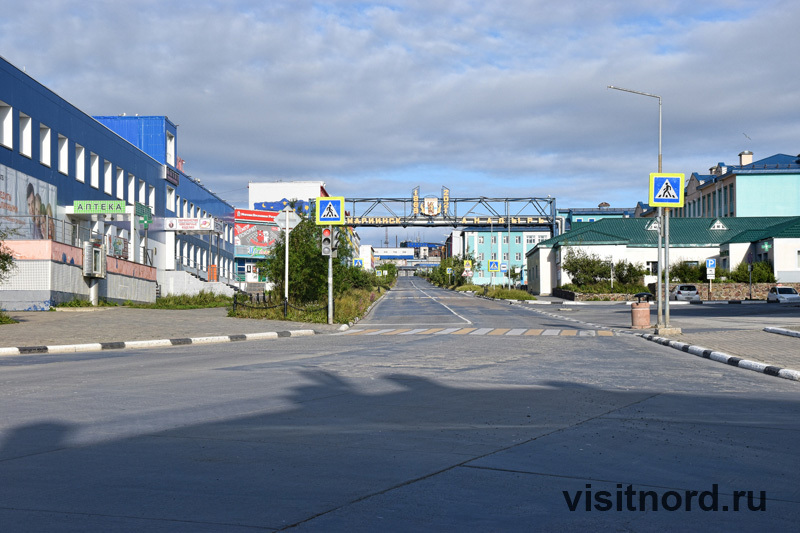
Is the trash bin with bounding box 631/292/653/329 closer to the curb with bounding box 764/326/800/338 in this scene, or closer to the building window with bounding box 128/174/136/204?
the curb with bounding box 764/326/800/338

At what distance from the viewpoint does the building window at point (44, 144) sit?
3966 centimetres

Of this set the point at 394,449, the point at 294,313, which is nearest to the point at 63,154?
the point at 294,313

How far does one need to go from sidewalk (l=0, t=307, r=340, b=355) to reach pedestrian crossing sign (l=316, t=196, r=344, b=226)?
3785 mm

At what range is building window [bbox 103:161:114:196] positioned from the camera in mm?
49094

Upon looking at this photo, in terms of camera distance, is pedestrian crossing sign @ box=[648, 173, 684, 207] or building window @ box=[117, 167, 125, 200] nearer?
pedestrian crossing sign @ box=[648, 173, 684, 207]

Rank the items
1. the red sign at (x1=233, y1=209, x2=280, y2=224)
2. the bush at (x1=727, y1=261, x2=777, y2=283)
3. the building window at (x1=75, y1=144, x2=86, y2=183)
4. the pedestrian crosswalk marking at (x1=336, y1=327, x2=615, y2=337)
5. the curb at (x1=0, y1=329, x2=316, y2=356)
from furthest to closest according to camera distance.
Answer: the red sign at (x1=233, y1=209, x2=280, y2=224), the bush at (x1=727, y1=261, x2=777, y2=283), the building window at (x1=75, y1=144, x2=86, y2=183), the pedestrian crosswalk marking at (x1=336, y1=327, x2=615, y2=337), the curb at (x1=0, y1=329, x2=316, y2=356)

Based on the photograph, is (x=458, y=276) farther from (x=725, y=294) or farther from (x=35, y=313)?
(x=35, y=313)

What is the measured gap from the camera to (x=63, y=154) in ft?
139

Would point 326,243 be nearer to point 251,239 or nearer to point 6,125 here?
point 6,125

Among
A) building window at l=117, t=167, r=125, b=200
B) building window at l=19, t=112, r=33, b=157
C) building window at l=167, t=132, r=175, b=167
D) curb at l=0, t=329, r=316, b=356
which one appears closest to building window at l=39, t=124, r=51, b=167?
building window at l=19, t=112, r=33, b=157

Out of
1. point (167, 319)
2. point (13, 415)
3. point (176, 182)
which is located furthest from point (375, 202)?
point (13, 415)

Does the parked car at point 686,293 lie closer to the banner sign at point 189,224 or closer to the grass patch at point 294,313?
the grass patch at point 294,313

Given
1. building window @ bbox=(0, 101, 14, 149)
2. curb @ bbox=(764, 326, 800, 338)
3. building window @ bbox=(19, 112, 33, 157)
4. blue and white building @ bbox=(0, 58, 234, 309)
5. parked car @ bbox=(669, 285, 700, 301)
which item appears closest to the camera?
curb @ bbox=(764, 326, 800, 338)

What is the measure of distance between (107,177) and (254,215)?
4135 centimetres
